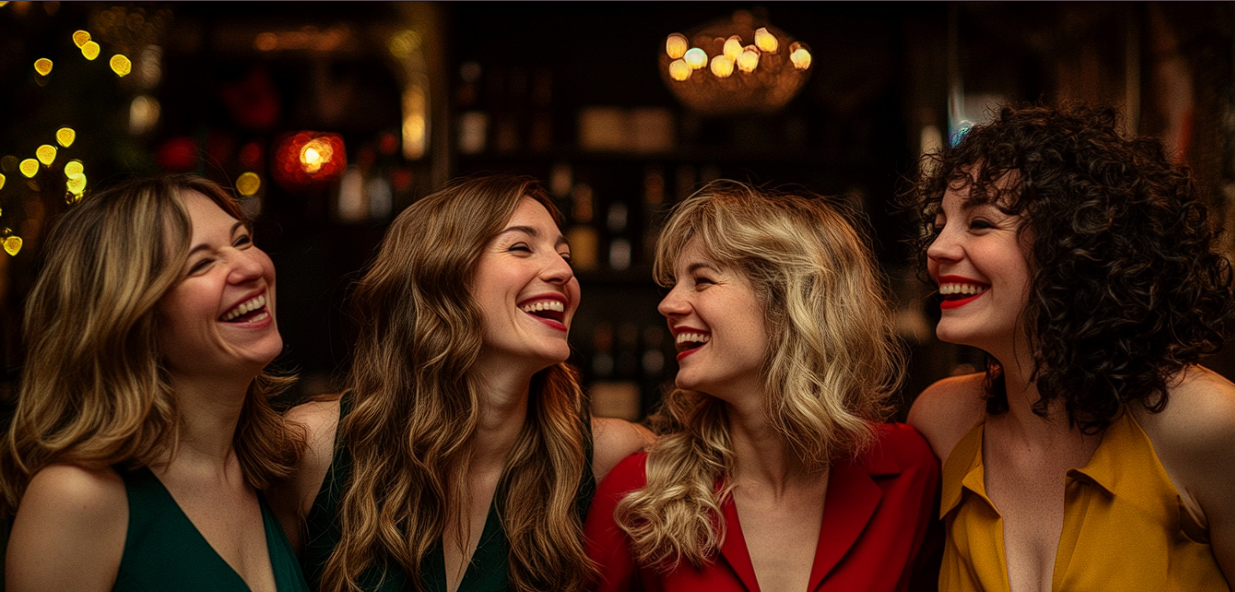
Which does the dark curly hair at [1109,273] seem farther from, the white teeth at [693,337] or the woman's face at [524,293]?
the woman's face at [524,293]

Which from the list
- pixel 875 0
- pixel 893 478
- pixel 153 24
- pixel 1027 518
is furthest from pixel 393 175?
pixel 1027 518

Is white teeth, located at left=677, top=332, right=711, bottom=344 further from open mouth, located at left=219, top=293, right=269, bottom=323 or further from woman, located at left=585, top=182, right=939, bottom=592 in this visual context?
open mouth, located at left=219, top=293, right=269, bottom=323

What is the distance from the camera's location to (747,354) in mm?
1969

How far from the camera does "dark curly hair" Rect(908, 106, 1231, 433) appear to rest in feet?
5.33

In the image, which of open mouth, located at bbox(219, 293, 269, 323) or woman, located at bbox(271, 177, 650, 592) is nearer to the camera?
open mouth, located at bbox(219, 293, 269, 323)

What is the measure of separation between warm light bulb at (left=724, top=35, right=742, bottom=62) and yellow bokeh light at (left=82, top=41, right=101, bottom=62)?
7.16ft

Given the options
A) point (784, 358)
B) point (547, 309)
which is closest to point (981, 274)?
point (784, 358)

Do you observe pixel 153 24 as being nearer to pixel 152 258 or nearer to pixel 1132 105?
pixel 152 258

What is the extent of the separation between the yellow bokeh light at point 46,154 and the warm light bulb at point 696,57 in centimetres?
226

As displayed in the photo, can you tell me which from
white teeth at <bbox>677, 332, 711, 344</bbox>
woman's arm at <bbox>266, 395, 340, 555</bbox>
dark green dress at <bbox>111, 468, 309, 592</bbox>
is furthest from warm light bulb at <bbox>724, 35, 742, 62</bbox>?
dark green dress at <bbox>111, 468, 309, 592</bbox>

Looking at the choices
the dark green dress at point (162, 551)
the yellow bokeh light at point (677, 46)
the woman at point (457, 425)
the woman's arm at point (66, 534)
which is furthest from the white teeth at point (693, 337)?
the yellow bokeh light at point (677, 46)

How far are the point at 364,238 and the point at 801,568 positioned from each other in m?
3.11

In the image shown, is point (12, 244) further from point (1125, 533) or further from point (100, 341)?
point (1125, 533)

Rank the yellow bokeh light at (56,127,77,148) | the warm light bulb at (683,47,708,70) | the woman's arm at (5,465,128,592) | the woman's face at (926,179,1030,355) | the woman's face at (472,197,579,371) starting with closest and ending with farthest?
the woman's arm at (5,465,128,592), the woman's face at (926,179,1030,355), the woman's face at (472,197,579,371), the yellow bokeh light at (56,127,77,148), the warm light bulb at (683,47,708,70)
